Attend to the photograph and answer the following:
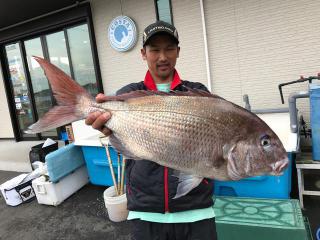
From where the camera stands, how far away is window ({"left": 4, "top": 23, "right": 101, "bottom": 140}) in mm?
6805

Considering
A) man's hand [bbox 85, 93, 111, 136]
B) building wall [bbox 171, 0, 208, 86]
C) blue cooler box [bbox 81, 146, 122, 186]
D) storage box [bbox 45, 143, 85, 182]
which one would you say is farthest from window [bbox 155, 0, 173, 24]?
man's hand [bbox 85, 93, 111, 136]

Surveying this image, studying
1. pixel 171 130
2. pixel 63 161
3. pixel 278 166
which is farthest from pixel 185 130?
pixel 63 161

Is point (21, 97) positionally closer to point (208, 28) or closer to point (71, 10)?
point (71, 10)

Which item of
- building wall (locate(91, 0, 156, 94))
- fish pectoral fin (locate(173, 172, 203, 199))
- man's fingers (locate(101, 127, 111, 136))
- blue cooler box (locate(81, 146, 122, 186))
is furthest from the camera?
building wall (locate(91, 0, 156, 94))

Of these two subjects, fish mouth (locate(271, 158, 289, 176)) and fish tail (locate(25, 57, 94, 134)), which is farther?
fish tail (locate(25, 57, 94, 134))

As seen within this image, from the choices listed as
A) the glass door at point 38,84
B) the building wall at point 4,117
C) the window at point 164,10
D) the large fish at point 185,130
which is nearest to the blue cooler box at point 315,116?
the large fish at point 185,130

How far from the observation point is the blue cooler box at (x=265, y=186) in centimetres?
313

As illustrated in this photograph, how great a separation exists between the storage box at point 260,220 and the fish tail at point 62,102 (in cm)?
178

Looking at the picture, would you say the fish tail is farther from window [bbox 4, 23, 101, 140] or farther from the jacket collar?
window [bbox 4, 23, 101, 140]

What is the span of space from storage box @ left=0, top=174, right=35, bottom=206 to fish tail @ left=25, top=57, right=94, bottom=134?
12.6ft

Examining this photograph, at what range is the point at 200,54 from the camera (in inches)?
209

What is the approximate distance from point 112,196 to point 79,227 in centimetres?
60

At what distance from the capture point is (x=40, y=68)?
7.75 meters

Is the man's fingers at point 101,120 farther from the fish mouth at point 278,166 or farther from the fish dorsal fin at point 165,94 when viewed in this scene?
the fish mouth at point 278,166
